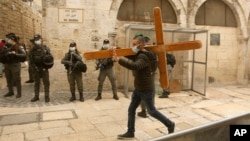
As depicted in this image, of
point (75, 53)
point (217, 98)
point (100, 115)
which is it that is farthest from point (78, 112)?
point (217, 98)

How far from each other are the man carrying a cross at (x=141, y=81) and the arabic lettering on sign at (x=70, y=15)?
178 inches

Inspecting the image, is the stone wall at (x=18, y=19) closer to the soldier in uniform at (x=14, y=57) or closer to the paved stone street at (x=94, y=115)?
the paved stone street at (x=94, y=115)

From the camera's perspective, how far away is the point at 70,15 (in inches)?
314

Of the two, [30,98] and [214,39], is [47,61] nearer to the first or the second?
[30,98]

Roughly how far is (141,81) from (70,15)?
4742 millimetres

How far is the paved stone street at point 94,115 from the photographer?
4.68 m

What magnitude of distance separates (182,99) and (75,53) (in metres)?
3.40

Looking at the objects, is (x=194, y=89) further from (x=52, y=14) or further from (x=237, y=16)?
(x=52, y=14)

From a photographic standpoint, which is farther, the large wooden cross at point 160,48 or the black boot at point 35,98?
the black boot at point 35,98

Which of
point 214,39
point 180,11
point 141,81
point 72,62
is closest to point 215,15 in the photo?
point 214,39

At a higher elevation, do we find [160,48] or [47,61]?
[160,48]

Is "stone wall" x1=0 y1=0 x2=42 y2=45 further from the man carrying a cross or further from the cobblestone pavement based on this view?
the man carrying a cross

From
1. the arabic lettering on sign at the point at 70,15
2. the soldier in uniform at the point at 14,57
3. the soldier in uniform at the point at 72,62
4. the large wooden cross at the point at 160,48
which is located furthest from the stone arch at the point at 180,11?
the large wooden cross at the point at 160,48

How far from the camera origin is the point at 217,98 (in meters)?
7.97
